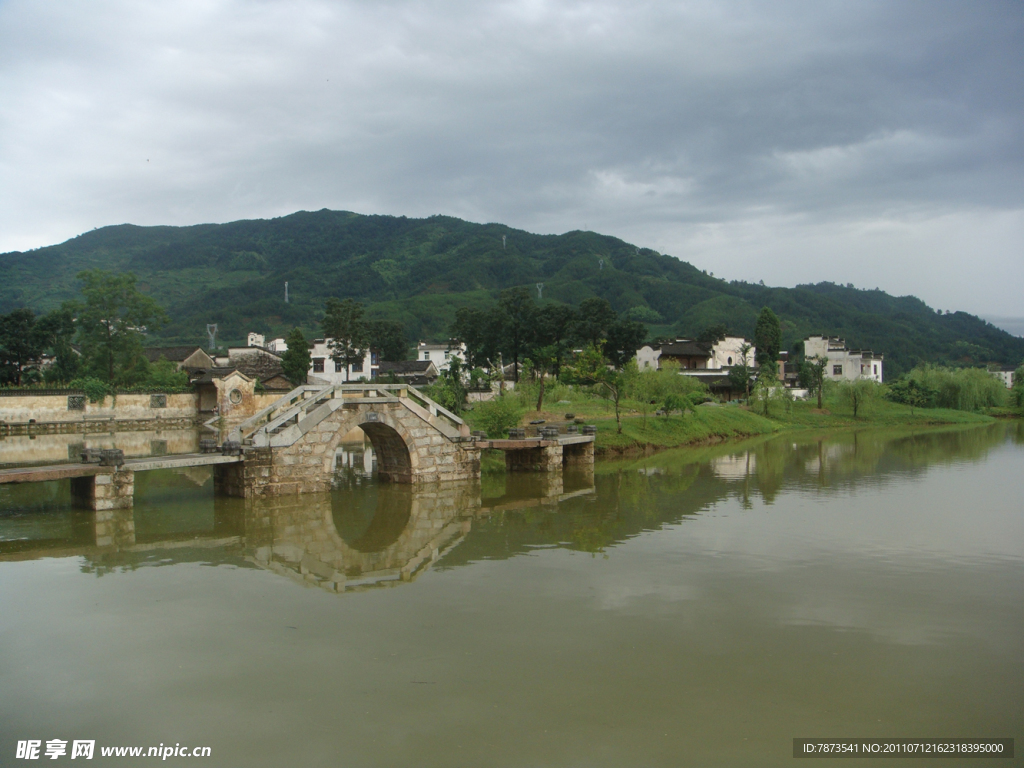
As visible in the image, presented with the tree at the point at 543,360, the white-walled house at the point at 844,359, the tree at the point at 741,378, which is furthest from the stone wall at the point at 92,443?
the white-walled house at the point at 844,359

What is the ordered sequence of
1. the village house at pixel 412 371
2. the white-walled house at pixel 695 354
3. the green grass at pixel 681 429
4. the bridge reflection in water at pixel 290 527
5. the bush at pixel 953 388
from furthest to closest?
the white-walled house at pixel 695 354 → the village house at pixel 412 371 → the bush at pixel 953 388 → the green grass at pixel 681 429 → the bridge reflection in water at pixel 290 527

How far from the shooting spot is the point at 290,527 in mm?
15984

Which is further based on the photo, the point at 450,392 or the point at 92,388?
the point at 92,388

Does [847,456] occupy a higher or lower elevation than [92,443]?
lower

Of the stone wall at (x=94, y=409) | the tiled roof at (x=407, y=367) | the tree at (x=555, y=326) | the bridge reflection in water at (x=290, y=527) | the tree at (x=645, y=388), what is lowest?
the bridge reflection in water at (x=290, y=527)

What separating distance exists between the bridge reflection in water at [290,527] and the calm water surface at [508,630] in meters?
0.10

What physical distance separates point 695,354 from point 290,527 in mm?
49547

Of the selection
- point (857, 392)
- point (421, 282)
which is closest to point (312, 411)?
point (857, 392)

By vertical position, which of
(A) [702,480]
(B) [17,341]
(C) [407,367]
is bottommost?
(A) [702,480]

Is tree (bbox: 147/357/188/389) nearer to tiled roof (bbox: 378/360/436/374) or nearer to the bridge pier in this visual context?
tiled roof (bbox: 378/360/436/374)

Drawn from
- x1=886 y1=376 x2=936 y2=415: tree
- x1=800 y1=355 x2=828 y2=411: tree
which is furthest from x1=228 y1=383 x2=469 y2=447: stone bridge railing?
x1=886 y1=376 x2=936 y2=415: tree

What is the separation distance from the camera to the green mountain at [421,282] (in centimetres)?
10444

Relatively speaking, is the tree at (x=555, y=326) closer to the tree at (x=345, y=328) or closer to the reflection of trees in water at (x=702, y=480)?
the reflection of trees in water at (x=702, y=480)

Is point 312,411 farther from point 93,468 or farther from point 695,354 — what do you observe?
point 695,354
